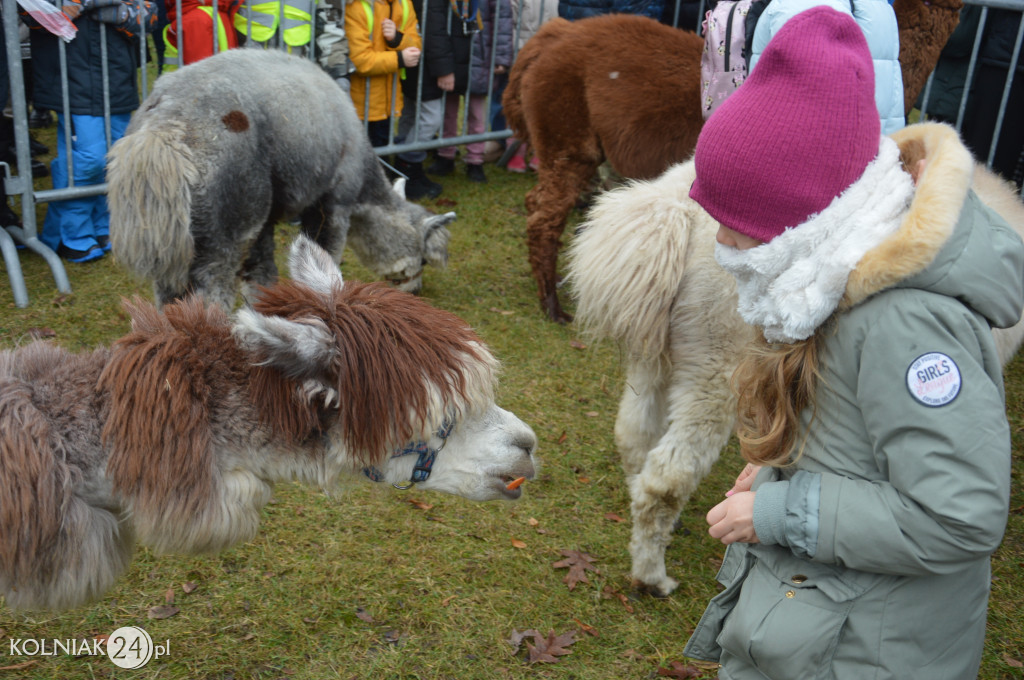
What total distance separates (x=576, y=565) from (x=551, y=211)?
2685mm

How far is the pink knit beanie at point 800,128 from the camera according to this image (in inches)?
58.1

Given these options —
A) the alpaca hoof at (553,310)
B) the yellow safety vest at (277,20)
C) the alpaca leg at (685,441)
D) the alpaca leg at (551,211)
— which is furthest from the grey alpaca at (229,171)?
the alpaca leg at (685,441)

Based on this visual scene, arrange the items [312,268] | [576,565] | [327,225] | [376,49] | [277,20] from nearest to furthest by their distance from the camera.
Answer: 1. [312,268]
2. [576,565]
3. [327,225]
4. [277,20]
5. [376,49]

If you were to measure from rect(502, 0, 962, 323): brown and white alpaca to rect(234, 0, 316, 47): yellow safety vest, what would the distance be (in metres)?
1.73

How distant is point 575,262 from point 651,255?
0.38m

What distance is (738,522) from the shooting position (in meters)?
1.63

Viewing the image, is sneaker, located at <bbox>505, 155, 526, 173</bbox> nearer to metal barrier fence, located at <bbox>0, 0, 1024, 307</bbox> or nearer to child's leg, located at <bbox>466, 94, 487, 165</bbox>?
child's leg, located at <bbox>466, 94, 487, 165</bbox>

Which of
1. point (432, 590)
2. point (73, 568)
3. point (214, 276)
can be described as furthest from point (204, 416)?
point (214, 276)

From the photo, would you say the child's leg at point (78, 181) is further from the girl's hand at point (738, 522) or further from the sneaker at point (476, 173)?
the girl's hand at point (738, 522)

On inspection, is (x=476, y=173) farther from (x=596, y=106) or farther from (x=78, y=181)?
(x=78, y=181)

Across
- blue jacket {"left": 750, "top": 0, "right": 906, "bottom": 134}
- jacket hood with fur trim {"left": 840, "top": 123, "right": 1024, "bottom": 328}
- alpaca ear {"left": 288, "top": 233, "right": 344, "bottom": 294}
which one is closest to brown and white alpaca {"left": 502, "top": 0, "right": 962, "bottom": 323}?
blue jacket {"left": 750, "top": 0, "right": 906, "bottom": 134}

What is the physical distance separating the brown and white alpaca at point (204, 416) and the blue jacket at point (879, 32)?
200cm

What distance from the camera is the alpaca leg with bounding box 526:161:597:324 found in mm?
5430

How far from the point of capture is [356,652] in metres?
2.96
